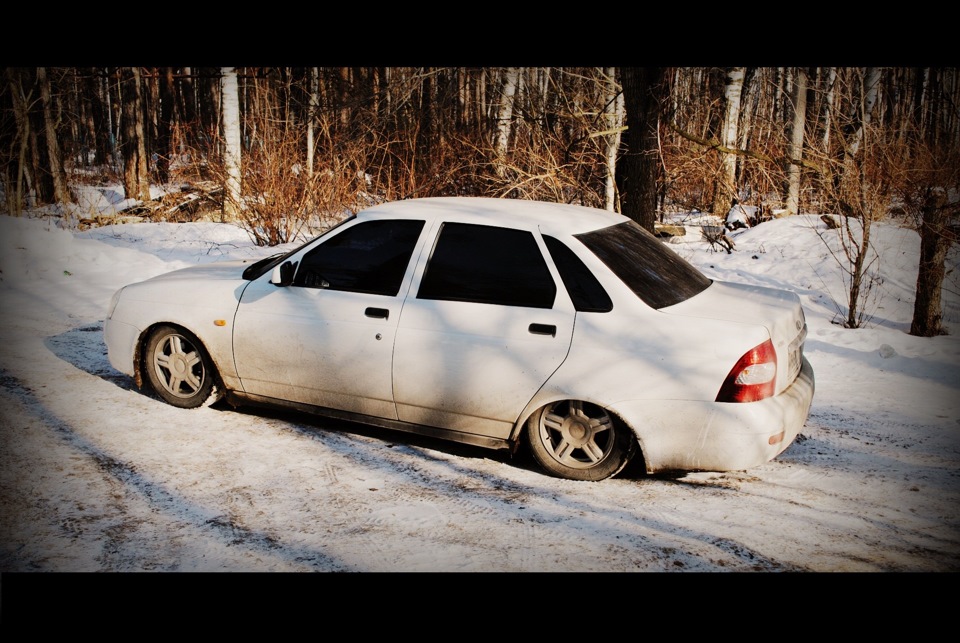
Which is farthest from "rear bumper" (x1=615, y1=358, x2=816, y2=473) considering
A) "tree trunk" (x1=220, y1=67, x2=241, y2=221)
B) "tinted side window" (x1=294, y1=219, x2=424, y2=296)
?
"tree trunk" (x1=220, y1=67, x2=241, y2=221)

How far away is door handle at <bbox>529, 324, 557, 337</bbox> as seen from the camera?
4387 millimetres

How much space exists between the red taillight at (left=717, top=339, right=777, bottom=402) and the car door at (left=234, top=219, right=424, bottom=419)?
205cm

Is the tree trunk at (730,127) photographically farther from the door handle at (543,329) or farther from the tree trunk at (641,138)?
the door handle at (543,329)

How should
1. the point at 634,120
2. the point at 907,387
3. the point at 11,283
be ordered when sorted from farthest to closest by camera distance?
1. the point at 11,283
2. the point at 634,120
3. the point at 907,387

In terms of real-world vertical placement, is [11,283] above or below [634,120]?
below

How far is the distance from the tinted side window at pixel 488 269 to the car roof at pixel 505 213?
99mm

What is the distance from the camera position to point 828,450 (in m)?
5.16

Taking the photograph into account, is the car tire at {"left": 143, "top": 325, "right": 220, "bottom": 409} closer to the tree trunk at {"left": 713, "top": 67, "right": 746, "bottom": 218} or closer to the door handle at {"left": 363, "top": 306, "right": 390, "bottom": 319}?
the door handle at {"left": 363, "top": 306, "right": 390, "bottom": 319}

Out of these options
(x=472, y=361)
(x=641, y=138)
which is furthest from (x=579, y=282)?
(x=641, y=138)

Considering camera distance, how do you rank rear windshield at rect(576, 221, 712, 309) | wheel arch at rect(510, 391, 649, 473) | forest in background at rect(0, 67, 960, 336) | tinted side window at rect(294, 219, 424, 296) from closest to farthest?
wheel arch at rect(510, 391, 649, 473), rear windshield at rect(576, 221, 712, 309), tinted side window at rect(294, 219, 424, 296), forest in background at rect(0, 67, 960, 336)

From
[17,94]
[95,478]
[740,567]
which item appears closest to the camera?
[740,567]
